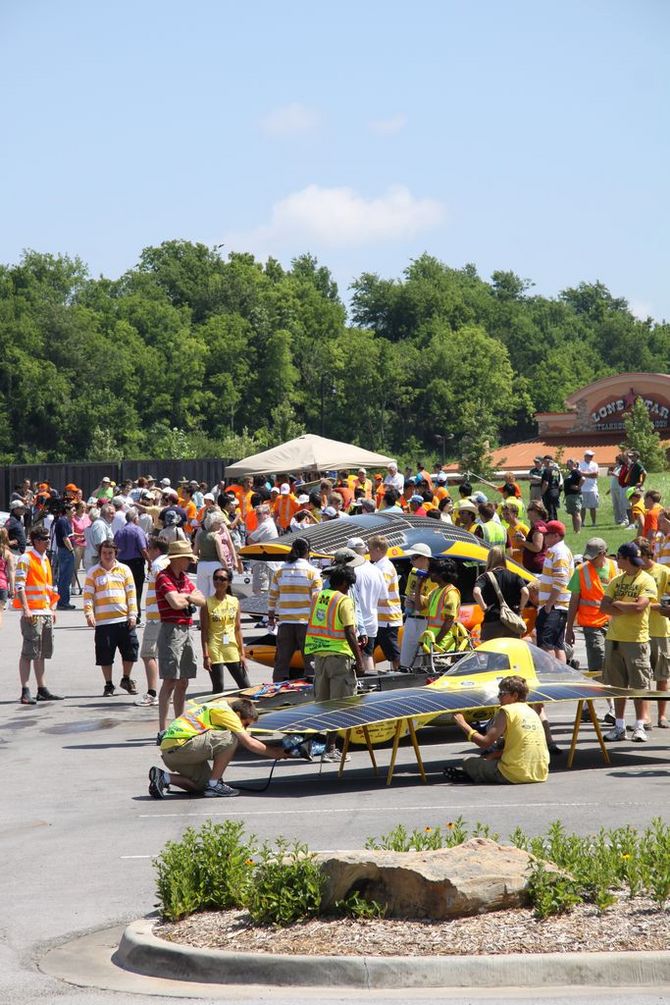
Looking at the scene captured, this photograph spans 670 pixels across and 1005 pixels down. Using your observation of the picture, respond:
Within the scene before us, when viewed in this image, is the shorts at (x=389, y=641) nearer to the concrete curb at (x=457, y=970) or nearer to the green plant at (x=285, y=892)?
the green plant at (x=285, y=892)

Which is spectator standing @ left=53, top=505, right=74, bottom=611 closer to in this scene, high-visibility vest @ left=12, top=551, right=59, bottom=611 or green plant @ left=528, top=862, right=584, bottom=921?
high-visibility vest @ left=12, top=551, right=59, bottom=611

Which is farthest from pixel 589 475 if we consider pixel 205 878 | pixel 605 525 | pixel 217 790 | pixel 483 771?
pixel 205 878

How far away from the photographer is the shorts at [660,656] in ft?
45.4

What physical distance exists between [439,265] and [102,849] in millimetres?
119972

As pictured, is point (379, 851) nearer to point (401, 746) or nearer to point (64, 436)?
point (401, 746)

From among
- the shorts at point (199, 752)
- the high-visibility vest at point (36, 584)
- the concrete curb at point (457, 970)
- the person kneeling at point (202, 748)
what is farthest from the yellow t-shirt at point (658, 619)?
the concrete curb at point (457, 970)

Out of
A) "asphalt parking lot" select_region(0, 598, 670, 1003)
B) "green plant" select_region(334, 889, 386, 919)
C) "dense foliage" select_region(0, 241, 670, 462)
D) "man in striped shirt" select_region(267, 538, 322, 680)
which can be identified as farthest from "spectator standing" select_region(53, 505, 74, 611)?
"dense foliage" select_region(0, 241, 670, 462)

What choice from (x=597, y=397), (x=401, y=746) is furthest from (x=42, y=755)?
(x=597, y=397)

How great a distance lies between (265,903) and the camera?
289 inches

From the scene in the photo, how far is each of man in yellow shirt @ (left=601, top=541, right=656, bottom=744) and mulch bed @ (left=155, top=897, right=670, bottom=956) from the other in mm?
5899

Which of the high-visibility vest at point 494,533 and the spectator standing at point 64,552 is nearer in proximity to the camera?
the high-visibility vest at point 494,533

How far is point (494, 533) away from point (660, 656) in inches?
211

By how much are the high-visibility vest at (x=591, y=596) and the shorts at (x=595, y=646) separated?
0.07 meters

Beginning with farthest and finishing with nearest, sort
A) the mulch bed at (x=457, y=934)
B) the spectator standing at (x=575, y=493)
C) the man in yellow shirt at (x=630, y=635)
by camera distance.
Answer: the spectator standing at (x=575, y=493)
the man in yellow shirt at (x=630, y=635)
the mulch bed at (x=457, y=934)
